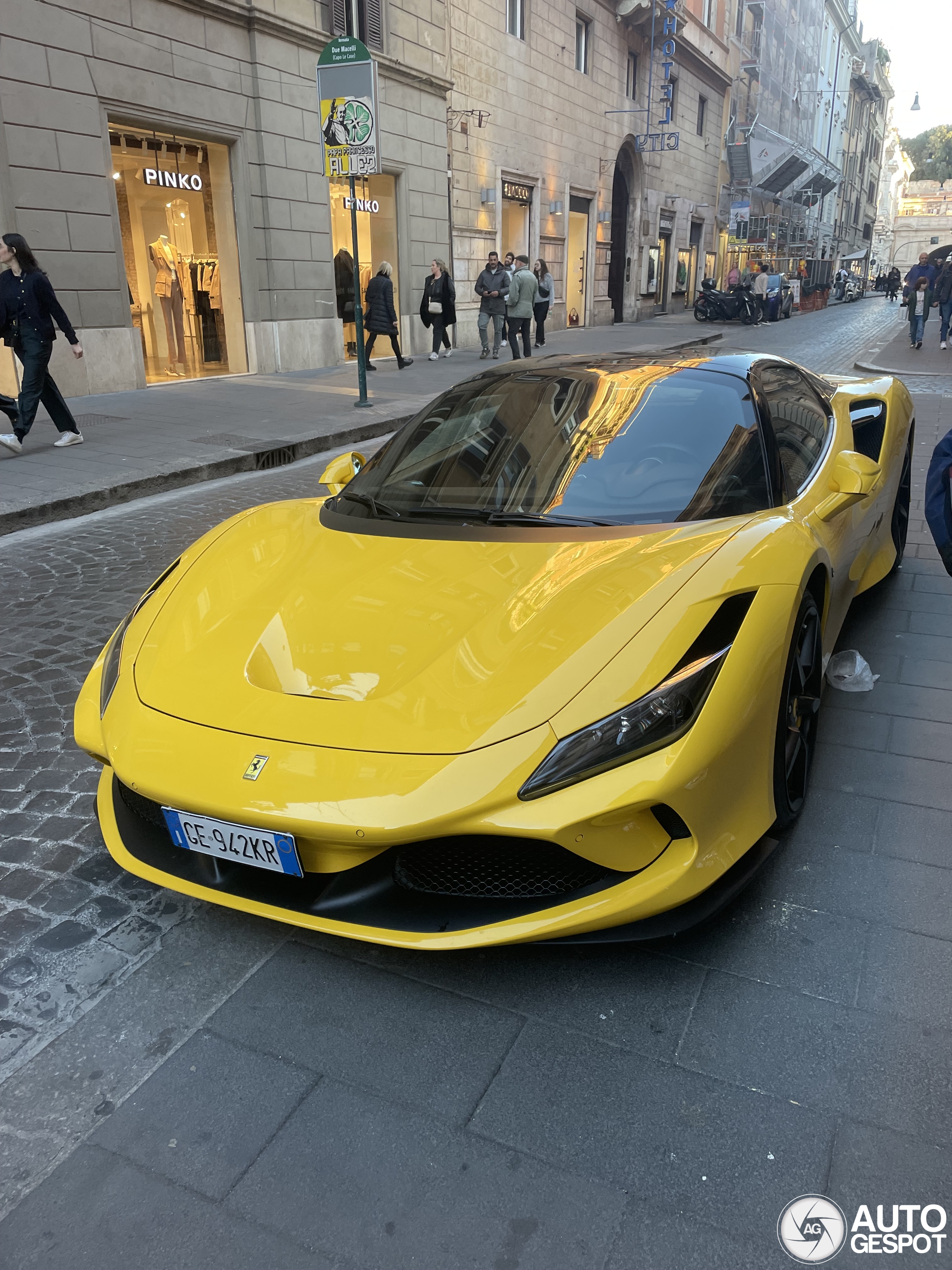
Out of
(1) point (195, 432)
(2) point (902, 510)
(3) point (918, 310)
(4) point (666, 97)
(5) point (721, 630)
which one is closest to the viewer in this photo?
(5) point (721, 630)

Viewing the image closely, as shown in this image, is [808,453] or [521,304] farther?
[521,304]

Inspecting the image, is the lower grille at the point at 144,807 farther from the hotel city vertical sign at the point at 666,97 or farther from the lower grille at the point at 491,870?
the hotel city vertical sign at the point at 666,97

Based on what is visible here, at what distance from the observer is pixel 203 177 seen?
13891 mm

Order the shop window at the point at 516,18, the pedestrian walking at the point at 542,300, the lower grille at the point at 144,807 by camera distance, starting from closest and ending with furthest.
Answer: the lower grille at the point at 144,807
the pedestrian walking at the point at 542,300
the shop window at the point at 516,18

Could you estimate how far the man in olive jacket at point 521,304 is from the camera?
1573cm

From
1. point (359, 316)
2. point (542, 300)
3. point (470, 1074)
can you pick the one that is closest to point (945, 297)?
point (542, 300)

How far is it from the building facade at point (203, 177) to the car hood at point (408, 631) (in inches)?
390

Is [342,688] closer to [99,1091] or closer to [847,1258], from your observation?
[99,1091]

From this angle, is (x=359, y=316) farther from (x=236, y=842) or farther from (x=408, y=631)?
(x=236, y=842)

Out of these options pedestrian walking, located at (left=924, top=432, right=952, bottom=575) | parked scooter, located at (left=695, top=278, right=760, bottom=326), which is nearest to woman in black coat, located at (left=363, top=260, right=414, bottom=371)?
pedestrian walking, located at (left=924, top=432, right=952, bottom=575)

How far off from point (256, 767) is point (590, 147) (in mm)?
28678

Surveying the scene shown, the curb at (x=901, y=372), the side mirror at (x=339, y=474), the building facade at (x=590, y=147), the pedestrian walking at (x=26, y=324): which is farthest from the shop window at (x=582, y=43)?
the side mirror at (x=339, y=474)

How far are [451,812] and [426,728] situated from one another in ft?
0.73

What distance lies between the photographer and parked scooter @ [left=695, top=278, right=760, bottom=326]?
96.7 feet
